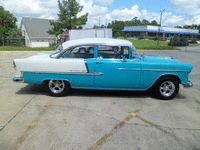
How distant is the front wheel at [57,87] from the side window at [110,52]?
1.34 m

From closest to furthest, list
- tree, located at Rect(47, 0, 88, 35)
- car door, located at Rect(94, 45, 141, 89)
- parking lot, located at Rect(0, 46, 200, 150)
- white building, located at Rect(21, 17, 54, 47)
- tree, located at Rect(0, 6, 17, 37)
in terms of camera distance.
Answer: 1. parking lot, located at Rect(0, 46, 200, 150)
2. car door, located at Rect(94, 45, 141, 89)
3. tree, located at Rect(47, 0, 88, 35)
4. white building, located at Rect(21, 17, 54, 47)
5. tree, located at Rect(0, 6, 17, 37)

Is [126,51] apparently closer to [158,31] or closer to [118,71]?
[118,71]

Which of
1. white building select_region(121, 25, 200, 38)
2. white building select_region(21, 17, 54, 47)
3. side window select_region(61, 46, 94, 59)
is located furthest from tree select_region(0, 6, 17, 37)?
side window select_region(61, 46, 94, 59)

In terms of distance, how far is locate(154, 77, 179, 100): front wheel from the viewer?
489 centimetres

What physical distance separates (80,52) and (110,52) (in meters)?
0.90

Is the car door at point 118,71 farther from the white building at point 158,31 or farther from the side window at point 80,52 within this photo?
the white building at point 158,31

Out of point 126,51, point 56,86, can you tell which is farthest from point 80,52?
point 126,51

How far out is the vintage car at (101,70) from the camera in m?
4.75

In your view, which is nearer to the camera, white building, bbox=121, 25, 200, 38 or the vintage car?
the vintage car

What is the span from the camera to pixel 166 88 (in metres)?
5.01

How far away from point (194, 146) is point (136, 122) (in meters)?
1.16

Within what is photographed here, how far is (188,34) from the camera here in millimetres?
75188

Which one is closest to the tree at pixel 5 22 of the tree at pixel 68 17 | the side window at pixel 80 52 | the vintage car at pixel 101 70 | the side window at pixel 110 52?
the tree at pixel 68 17

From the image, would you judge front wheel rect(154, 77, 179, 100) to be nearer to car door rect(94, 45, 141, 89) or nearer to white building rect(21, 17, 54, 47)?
car door rect(94, 45, 141, 89)
